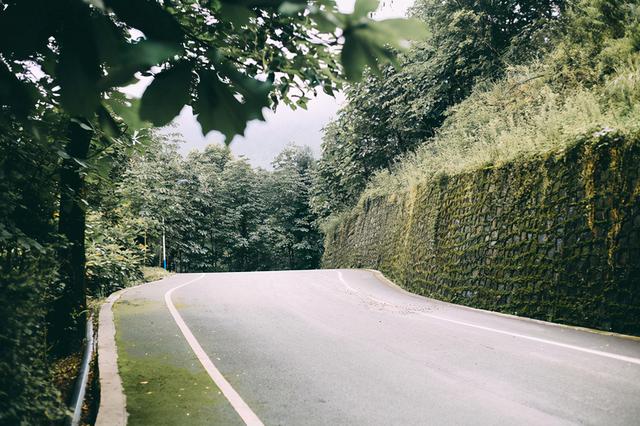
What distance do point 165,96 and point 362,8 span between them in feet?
1.70

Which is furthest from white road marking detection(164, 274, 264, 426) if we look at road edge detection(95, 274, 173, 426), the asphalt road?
road edge detection(95, 274, 173, 426)

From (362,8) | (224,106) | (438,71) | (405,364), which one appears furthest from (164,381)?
(438,71)

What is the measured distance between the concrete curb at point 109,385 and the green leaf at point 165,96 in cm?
365

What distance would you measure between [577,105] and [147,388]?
32.6 ft

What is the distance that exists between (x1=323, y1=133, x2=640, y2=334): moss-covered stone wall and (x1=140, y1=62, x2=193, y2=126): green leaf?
7.81 meters

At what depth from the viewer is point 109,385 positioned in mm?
4766

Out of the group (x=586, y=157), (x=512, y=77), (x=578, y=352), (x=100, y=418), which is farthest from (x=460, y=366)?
(x=512, y=77)

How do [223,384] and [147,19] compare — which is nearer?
[147,19]

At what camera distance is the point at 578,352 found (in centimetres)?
603

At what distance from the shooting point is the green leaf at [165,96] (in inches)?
40.6

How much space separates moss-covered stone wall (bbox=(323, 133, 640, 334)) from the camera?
7262 mm

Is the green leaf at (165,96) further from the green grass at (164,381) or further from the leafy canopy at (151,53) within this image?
the green grass at (164,381)

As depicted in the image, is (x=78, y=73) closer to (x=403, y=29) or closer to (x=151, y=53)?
(x=151, y=53)

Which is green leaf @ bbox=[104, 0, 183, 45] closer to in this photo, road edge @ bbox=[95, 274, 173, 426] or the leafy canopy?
the leafy canopy
